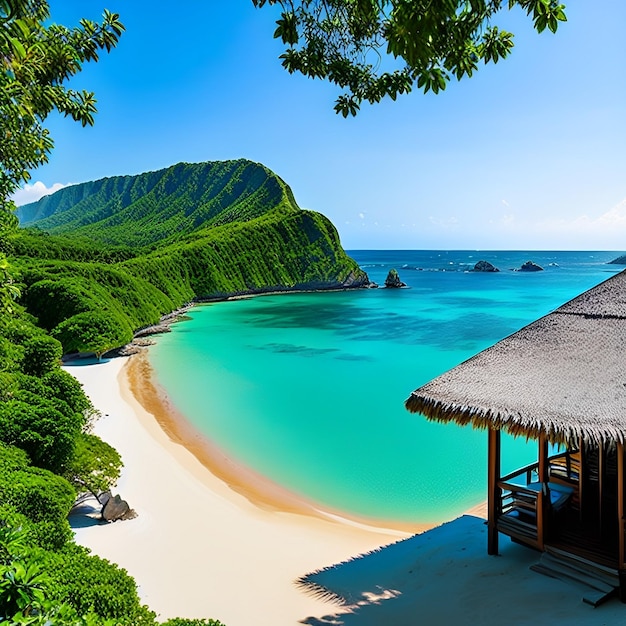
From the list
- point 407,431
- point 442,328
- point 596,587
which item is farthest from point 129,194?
point 596,587

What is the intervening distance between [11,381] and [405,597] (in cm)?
789

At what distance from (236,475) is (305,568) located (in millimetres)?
5495

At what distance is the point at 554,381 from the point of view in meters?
6.29

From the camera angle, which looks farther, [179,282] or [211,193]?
[211,193]

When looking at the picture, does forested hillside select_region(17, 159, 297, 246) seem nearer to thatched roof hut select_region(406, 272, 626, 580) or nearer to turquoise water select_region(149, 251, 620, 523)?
turquoise water select_region(149, 251, 620, 523)

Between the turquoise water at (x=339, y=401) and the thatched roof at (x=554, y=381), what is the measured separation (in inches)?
224

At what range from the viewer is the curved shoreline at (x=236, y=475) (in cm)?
1099

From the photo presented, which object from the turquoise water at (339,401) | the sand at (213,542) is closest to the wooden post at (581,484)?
the sand at (213,542)

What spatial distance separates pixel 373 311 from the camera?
52.9m

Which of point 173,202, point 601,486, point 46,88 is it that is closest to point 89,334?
point 46,88

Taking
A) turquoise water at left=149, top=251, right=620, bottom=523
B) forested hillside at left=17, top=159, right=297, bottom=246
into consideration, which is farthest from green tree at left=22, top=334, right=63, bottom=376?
forested hillside at left=17, top=159, right=297, bottom=246

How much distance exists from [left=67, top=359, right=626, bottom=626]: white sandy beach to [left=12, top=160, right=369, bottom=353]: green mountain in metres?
4.96

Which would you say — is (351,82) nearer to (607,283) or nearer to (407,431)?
(607,283)

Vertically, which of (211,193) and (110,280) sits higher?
(211,193)
